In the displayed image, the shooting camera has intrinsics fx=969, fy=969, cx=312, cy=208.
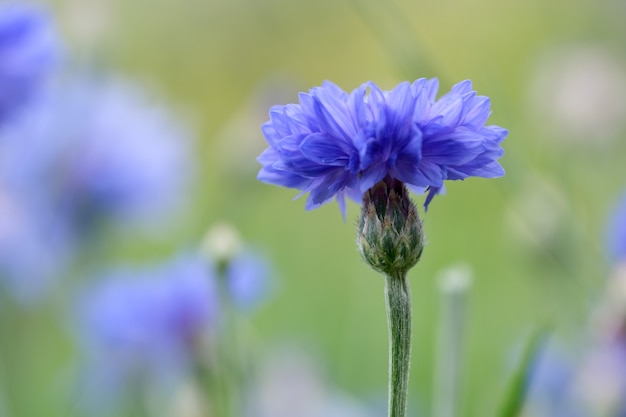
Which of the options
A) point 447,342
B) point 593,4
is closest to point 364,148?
point 447,342

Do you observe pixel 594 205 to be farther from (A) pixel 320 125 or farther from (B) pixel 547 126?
(A) pixel 320 125

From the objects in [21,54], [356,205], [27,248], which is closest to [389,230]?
[21,54]

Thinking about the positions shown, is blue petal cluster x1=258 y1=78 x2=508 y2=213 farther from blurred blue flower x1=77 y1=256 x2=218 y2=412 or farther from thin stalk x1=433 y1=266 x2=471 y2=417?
blurred blue flower x1=77 y1=256 x2=218 y2=412

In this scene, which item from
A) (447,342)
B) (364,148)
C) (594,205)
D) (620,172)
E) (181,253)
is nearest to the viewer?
(364,148)

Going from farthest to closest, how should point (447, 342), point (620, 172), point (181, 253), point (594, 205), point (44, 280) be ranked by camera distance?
point (620, 172), point (594, 205), point (44, 280), point (181, 253), point (447, 342)

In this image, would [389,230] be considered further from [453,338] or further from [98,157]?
[98,157]

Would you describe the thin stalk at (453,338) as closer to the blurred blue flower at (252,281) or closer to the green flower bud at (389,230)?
the green flower bud at (389,230)

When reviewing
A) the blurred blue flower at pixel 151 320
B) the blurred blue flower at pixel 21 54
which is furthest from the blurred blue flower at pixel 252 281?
the blurred blue flower at pixel 21 54
